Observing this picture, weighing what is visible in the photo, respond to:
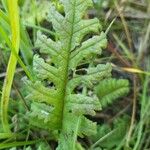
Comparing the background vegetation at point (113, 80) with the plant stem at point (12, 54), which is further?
the background vegetation at point (113, 80)

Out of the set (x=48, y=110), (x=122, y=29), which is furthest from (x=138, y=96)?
(x=48, y=110)

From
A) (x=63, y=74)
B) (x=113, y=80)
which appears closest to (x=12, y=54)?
(x=63, y=74)

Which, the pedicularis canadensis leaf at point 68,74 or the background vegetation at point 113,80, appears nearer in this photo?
the pedicularis canadensis leaf at point 68,74

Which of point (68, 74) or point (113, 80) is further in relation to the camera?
point (113, 80)

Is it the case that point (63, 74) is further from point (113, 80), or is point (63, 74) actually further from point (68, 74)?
point (113, 80)

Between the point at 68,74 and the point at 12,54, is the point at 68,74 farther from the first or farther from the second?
the point at 12,54

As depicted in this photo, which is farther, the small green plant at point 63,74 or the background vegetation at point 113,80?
the background vegetation at point 113,80

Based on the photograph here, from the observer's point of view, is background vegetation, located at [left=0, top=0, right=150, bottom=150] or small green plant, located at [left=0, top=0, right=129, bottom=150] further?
background vegetation, located at [left=0, top=0, right=150, bottom=150]

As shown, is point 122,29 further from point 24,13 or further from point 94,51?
point 94,51
